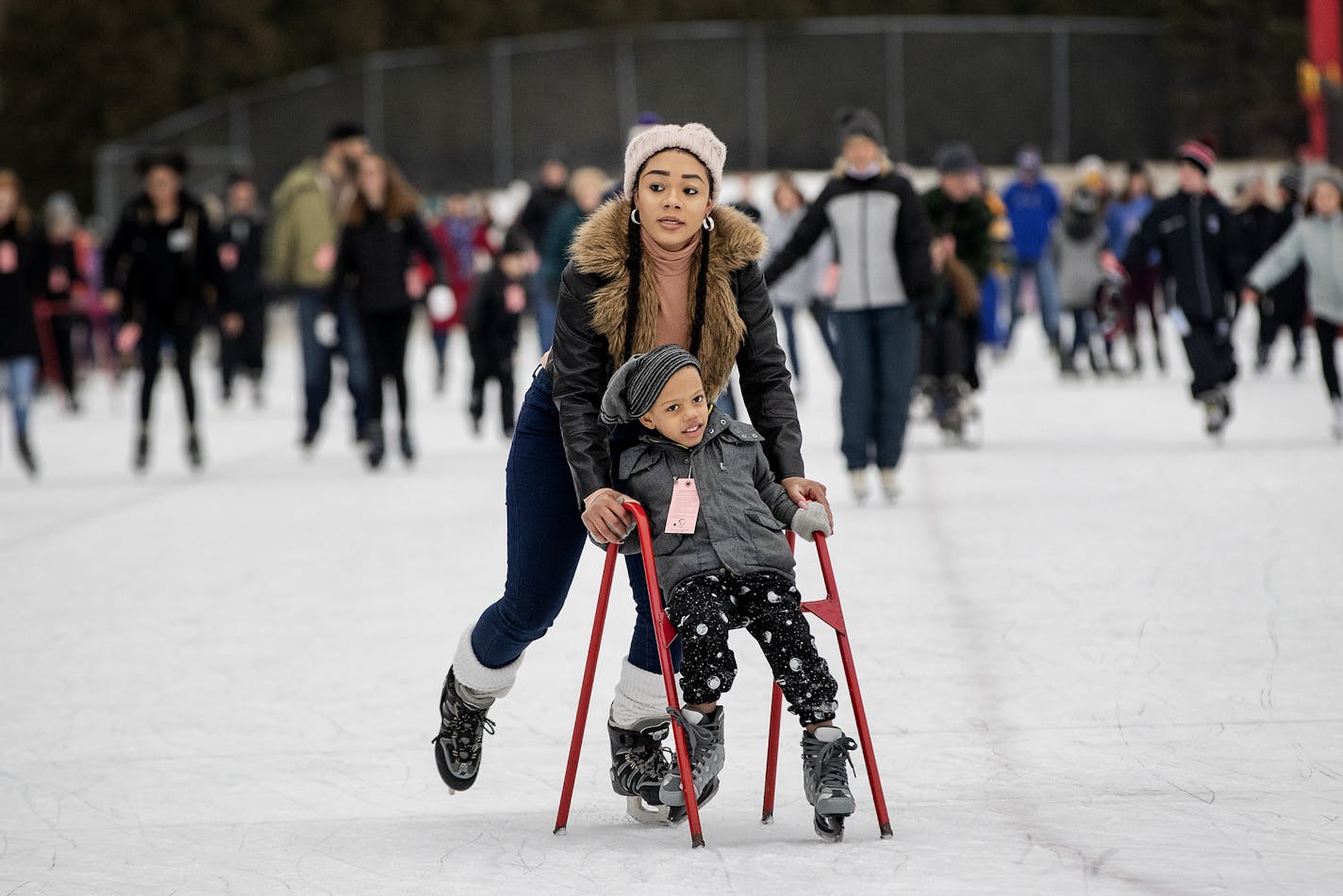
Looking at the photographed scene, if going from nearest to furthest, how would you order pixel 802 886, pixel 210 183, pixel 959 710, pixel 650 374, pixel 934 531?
pixel 802 886
pixel 650 374
pixel 959 710
pixel 934 531
pixel 210 183

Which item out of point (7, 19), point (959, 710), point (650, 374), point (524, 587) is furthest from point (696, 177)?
point (7, 19)

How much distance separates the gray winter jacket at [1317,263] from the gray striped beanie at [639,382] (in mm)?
8247

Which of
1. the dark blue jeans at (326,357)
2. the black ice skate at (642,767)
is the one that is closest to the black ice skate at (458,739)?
the black ice skate at (642,767)

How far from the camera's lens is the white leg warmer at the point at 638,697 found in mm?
4273

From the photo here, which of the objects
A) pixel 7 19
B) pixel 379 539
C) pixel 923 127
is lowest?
pixel 379 539

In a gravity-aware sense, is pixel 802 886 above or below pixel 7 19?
below

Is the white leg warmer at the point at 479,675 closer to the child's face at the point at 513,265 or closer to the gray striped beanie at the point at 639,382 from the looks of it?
the gray striped beanie at the point at 639,382

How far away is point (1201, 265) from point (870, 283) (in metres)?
3.08

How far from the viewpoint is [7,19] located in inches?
1716

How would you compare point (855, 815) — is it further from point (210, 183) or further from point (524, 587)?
point (210, 183)

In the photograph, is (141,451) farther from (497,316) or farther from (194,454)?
(497,316)

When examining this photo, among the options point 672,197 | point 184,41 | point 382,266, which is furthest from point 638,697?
point 184,41

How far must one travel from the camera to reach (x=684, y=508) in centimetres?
399

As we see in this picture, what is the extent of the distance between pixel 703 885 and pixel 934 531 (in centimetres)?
498
